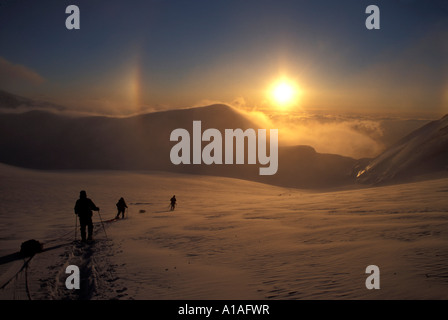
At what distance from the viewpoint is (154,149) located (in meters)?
126

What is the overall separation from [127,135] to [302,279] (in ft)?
460

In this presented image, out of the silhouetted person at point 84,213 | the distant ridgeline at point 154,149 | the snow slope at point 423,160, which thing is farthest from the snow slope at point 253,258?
the distant ridgeline at point 154,149

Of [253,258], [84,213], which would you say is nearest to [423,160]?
→ [253,258]

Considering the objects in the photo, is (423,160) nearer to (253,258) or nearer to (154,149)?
(253,258)

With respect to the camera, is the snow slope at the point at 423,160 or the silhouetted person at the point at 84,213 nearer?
the silhouetted person at the point at 84,213

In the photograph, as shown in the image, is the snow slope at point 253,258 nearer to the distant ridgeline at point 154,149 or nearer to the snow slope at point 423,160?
the snow slope at point 423,160

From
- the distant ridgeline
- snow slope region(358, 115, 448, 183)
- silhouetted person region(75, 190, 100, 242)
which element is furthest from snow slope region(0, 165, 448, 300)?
the distant ridgeline

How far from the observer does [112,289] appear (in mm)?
6023

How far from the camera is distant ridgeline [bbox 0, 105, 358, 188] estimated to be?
355 ft

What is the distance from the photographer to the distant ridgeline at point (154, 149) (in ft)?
355

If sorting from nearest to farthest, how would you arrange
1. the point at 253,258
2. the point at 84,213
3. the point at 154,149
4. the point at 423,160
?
1. the point at 253,258
2. the point at 84,213
3. the point at 423,160
4. the point at 154,149

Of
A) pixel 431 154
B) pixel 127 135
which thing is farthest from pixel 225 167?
pixel 431 154
